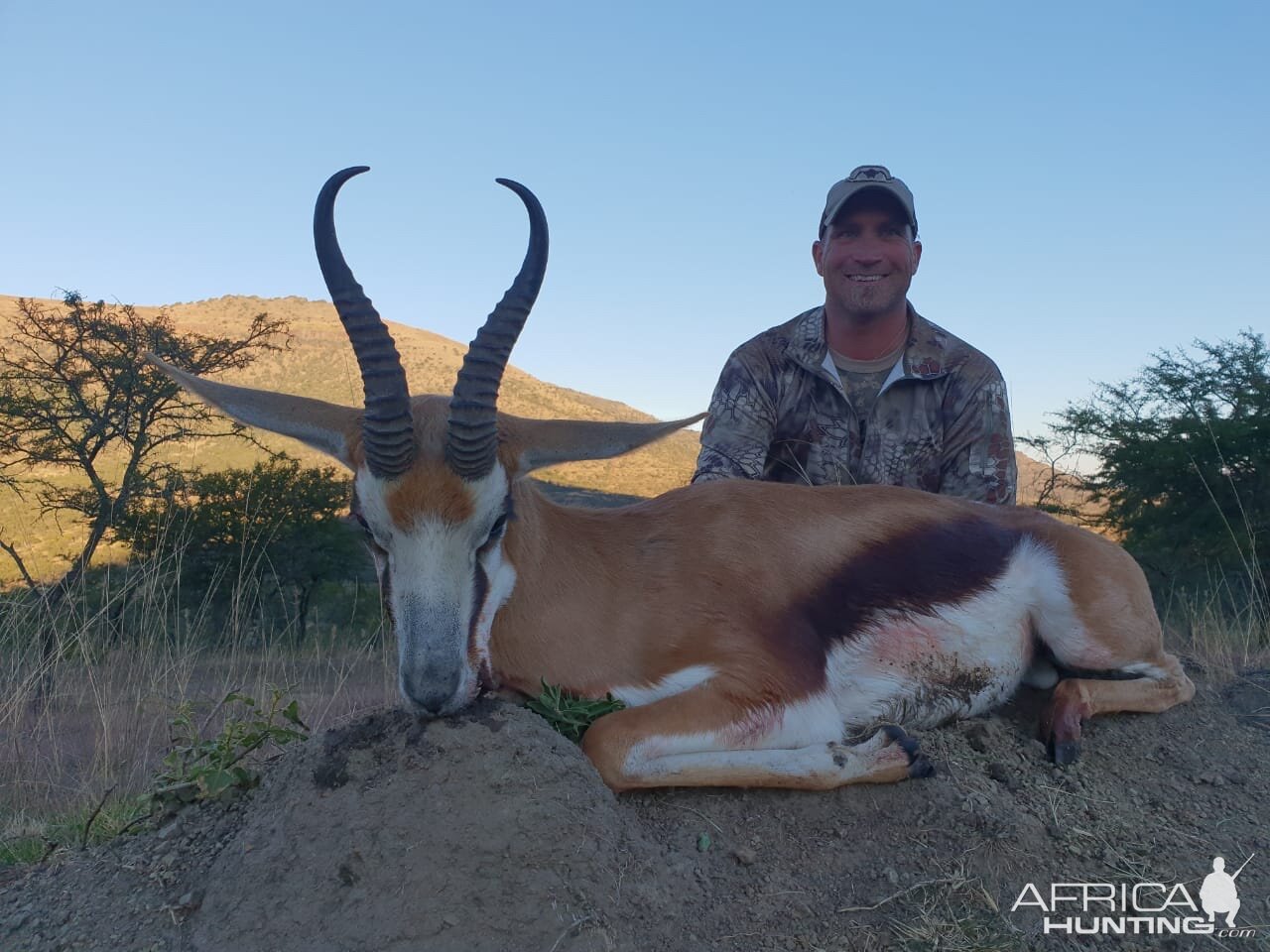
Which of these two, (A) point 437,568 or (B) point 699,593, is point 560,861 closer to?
(A) point 437,568

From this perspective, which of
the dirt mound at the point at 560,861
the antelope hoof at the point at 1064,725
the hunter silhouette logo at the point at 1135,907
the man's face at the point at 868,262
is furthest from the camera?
the man's face at the point at 868,262

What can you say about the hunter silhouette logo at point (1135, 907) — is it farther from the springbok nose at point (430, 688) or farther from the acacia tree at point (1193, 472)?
the acacia tree at point (1193, 472)

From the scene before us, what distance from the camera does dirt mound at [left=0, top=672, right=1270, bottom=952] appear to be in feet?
10.4

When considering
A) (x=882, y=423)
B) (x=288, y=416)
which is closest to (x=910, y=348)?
(x=882, y=423)

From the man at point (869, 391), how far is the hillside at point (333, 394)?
14647 mm

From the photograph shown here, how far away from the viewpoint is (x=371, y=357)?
4070mm

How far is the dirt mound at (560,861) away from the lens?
10.4 feet

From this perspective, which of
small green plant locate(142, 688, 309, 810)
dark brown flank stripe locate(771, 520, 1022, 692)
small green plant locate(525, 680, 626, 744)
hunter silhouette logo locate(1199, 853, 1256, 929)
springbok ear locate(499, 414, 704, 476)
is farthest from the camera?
dark brown flank stripe locate(771, 520, 1022, 692)

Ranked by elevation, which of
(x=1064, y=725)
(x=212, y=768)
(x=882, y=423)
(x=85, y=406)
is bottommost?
(x=212, y=768)

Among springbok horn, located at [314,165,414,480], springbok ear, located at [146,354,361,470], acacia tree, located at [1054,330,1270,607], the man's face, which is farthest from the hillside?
springbok horn, located at [314,165,414,480]

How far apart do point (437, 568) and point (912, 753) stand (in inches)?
89.0

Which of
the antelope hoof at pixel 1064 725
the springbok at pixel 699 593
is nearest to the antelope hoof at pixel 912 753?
the springbok at pixel 699 593

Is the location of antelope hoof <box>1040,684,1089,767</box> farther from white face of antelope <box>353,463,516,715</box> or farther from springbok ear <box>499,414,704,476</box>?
white face of antelope <box>353,463,516,715</box>

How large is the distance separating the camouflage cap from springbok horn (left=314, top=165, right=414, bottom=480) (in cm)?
512
